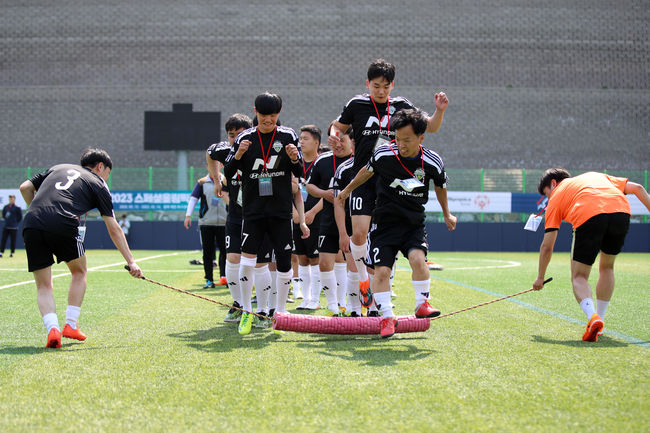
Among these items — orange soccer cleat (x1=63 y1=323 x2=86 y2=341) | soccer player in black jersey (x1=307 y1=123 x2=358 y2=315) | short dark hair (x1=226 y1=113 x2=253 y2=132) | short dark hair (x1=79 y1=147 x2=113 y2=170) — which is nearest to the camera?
orange soccer cleat (x1=63 y1=323 x2=86 y2=341)

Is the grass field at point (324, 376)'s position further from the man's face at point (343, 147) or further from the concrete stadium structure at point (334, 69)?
the concrete stadium structure at point (334, 69)

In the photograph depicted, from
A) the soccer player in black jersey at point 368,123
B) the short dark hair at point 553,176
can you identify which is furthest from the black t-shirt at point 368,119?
the short dark hair at point 553,176

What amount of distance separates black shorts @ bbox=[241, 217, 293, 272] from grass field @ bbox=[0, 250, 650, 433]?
0.76m

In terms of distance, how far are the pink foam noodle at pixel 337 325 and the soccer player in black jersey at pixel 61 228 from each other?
4.16ft

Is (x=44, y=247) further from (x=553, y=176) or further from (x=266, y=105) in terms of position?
(x=553, y=176)

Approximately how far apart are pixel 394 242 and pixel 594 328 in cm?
170

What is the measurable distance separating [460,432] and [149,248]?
76.9ft

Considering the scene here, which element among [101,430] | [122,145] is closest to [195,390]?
[101,430]

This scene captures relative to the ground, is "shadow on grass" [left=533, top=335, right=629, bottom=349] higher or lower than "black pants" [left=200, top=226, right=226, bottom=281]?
lower

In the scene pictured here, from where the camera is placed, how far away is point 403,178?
5.10m

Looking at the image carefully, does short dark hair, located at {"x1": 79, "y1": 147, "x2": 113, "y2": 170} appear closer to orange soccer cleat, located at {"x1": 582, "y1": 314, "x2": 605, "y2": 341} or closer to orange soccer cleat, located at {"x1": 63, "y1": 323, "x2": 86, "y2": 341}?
orange soccer cleat, located at {"x1": 63, "y1": 323, "x2": 86, "y2": 341}

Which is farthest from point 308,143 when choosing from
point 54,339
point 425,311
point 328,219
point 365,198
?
point 54,339

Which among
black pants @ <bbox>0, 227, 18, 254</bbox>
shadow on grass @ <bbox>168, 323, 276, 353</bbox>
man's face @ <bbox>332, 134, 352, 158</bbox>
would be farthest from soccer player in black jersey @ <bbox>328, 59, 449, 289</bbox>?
black pants @ <bbox>0, 227, 18, 254</bbox>

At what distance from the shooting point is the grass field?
2.90 m
